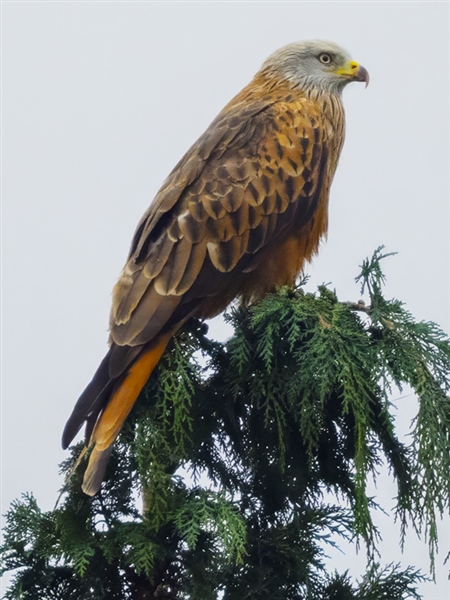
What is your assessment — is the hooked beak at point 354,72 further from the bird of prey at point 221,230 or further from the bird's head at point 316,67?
the bird of prey at point 221,230

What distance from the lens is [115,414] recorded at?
4.05 m

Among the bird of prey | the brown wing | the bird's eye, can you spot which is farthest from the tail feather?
the bird's eye

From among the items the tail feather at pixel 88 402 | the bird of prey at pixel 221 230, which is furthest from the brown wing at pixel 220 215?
the tail feather at pixel 88 402

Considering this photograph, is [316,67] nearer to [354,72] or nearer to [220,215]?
[354,72]

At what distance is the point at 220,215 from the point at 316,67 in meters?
1.58

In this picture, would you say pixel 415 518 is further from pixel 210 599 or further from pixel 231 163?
pixel 231 163

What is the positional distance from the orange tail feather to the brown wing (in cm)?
10

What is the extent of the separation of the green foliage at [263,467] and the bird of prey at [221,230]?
20 cm

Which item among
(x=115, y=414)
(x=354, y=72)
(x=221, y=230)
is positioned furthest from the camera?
(x=354, y=72)

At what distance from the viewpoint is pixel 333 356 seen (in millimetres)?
3830

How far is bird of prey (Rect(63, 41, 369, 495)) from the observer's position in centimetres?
428

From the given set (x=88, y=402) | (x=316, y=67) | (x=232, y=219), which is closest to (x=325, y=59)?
(x=316, y=67)

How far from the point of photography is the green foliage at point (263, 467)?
146 inches

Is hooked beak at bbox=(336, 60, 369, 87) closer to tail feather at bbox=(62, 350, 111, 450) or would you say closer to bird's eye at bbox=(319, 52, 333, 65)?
bird's eye at bbox=(319, 52, 333, 65)
